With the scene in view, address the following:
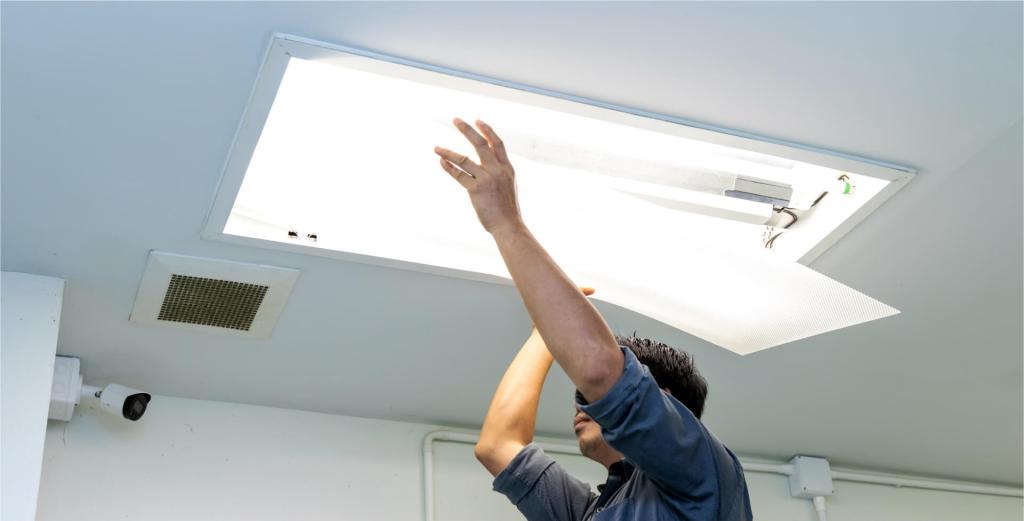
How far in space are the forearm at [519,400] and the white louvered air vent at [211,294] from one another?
49 centimetres

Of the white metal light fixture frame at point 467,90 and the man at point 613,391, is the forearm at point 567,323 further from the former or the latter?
the white metal light fixture frame at point 467,90

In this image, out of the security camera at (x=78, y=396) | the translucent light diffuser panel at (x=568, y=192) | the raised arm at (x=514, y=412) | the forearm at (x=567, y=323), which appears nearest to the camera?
the forearm at (x=567, y=323)

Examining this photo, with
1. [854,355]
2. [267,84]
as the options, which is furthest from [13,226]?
[854,355]

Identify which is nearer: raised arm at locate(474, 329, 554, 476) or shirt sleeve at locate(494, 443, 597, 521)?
shirt sleeve at locate(494, 443, 597, 521)

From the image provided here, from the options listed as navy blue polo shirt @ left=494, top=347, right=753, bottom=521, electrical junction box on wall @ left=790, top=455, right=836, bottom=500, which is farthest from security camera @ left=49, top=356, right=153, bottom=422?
electrical junction box on wall @ left=790, top=455, right=836, bottom=500

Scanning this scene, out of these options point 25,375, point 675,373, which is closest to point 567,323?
point 675,373

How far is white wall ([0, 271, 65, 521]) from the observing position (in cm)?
209

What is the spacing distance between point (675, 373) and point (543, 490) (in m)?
0.33

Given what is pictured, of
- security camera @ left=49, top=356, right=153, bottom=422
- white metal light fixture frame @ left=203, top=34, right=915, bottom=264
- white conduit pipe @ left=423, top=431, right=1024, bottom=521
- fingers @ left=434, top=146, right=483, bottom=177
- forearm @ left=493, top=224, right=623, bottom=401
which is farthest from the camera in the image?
white conduit pipe @ left=423, top=431, right=1024, bottom=521

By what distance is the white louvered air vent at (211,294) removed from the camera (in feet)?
7.43

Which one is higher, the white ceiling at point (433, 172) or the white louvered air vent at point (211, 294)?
the white ceiling at point (433, 172)

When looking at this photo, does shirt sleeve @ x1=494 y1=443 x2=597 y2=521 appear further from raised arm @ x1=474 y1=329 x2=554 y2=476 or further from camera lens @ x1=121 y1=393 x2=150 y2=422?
camera lens @ x1=121 y1=393 x2=150 y2=422

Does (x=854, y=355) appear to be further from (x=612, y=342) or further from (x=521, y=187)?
(x=612, y=342)

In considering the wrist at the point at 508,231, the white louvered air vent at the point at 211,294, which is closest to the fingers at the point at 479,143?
the wrist at the point at 508,231
